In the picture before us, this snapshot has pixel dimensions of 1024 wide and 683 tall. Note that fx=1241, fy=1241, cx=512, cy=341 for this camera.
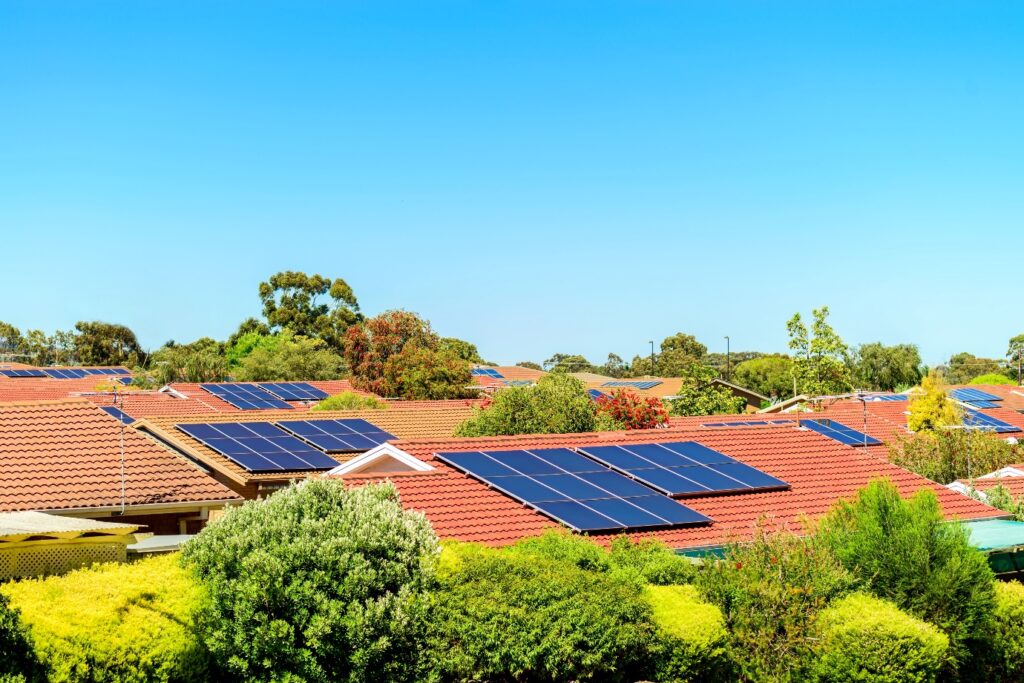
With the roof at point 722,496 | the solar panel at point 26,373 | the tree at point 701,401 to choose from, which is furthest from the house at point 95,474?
the solar panel at point 26,373

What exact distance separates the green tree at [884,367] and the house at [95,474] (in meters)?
93.3

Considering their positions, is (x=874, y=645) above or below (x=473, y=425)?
below

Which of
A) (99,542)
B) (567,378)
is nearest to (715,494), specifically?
(99,542)

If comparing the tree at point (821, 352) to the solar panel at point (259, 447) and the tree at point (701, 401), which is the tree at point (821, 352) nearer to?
the tree at point (701, 401)

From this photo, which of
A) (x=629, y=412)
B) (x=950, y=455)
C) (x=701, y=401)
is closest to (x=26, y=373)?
(x=701, y=401)

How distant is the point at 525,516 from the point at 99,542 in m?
7.61

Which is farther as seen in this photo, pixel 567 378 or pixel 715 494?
pixel 567 378

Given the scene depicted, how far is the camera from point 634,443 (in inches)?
1067

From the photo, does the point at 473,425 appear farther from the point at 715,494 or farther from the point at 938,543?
the point at 938,543

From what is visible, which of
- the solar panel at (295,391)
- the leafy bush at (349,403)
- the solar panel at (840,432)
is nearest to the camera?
the solar panel at (840,432)

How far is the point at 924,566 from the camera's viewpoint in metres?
18.7

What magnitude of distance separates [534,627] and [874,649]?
5060 millimetres

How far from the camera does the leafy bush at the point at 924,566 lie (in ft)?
61.2

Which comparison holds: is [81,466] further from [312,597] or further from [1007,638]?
[1007,638]
